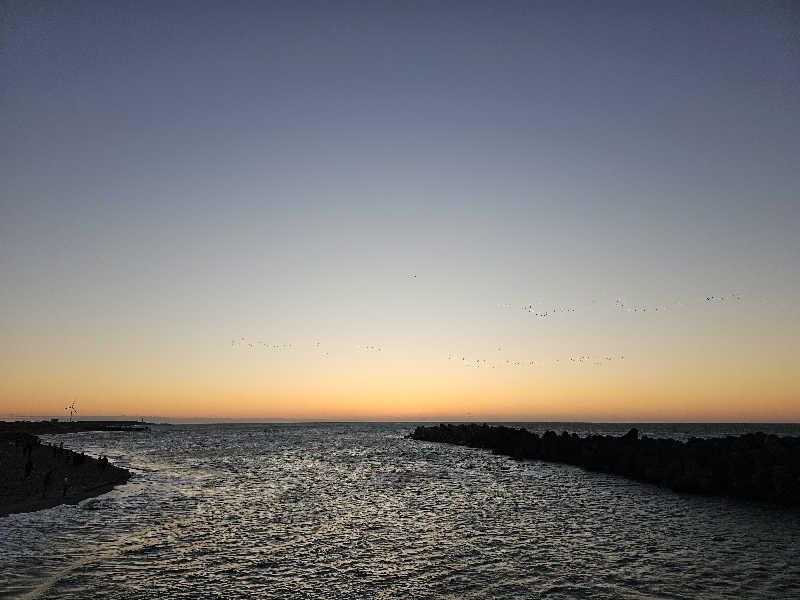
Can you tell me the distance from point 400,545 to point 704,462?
89.0ft

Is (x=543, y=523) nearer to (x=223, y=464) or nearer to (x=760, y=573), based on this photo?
(x=760, y=573)

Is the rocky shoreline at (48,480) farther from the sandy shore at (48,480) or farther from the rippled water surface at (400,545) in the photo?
the rippled water surface at (400,545)

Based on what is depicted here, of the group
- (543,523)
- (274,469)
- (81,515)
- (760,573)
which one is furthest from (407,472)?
(760,573)

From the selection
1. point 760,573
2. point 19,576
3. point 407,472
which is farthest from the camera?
point 407,472

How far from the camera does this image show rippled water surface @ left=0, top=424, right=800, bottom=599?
45.1 ft

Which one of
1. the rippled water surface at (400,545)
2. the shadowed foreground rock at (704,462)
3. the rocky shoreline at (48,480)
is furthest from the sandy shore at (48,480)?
the shadowed foreground rock at (704,462)

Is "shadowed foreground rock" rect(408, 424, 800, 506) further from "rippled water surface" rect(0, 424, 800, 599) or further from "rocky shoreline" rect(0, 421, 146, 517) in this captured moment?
"rocky shoreline" rect(0, 421, 146, 517)

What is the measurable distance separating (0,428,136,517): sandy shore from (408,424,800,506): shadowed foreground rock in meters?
33.2

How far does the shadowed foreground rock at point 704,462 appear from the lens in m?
29.0

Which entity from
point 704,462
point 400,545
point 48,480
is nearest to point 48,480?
point 48,480

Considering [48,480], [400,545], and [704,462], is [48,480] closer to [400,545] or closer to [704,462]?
[400,545]

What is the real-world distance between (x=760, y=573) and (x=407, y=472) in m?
31.0

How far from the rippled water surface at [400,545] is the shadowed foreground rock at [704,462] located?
93.2 inches

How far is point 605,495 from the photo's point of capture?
30250 mm
